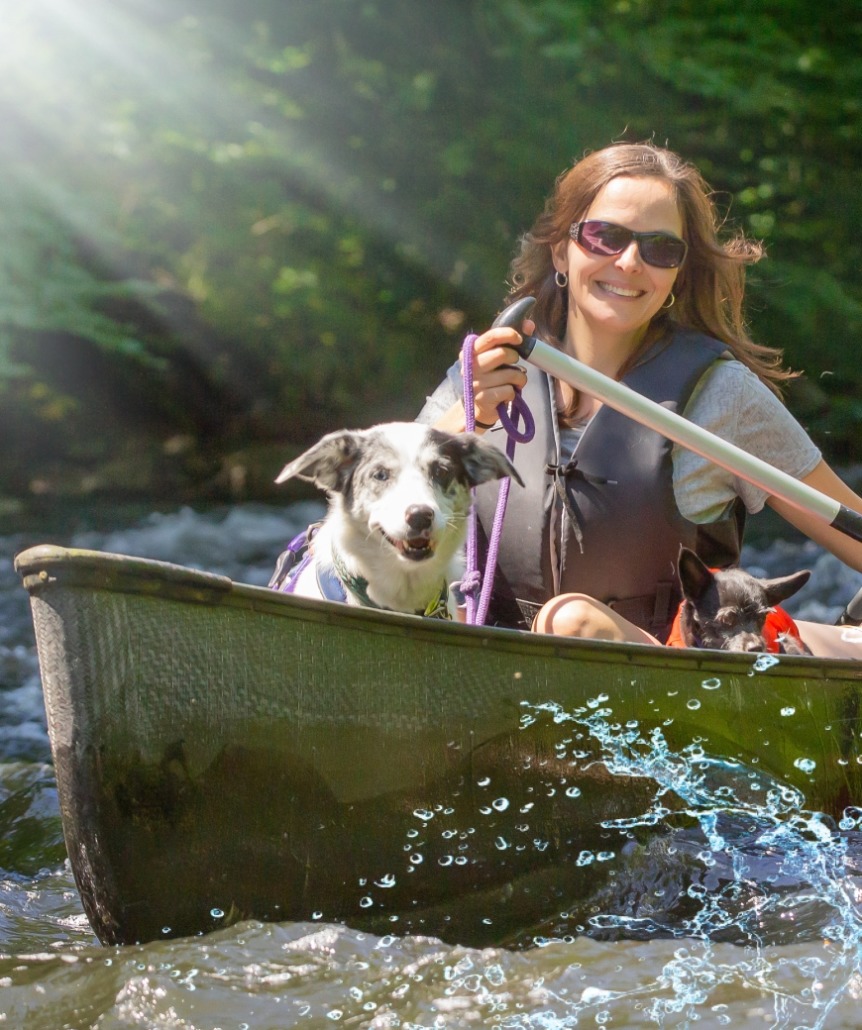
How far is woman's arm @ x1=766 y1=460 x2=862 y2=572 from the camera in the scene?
153 inches

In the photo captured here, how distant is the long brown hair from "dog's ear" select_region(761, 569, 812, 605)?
2.82ft

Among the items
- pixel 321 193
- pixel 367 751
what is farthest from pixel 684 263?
pixel 321 193

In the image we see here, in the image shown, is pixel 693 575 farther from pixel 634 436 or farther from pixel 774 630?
pixel 634 436

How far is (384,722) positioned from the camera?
2.96 m

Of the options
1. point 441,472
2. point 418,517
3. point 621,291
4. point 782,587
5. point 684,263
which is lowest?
point 782,587

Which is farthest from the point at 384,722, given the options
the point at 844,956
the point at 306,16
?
the point at 306,16

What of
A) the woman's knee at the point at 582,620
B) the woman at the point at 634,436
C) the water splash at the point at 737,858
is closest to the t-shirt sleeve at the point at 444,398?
the woman at the point at 634,436

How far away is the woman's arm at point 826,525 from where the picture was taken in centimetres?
388

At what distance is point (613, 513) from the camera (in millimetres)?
3877

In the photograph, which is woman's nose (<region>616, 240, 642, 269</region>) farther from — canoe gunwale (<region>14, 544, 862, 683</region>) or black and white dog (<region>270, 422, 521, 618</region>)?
canoe gunwale (<region>14, 544, 862, 683</region>)

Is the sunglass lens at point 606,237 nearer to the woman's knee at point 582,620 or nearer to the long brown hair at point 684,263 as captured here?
the long brown hair at point 684,263

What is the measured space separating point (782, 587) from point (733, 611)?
0.56ft

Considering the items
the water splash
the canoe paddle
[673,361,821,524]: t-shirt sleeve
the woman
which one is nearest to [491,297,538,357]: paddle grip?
the canoe paddle

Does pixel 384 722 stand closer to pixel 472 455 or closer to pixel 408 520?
pixel 408 520
